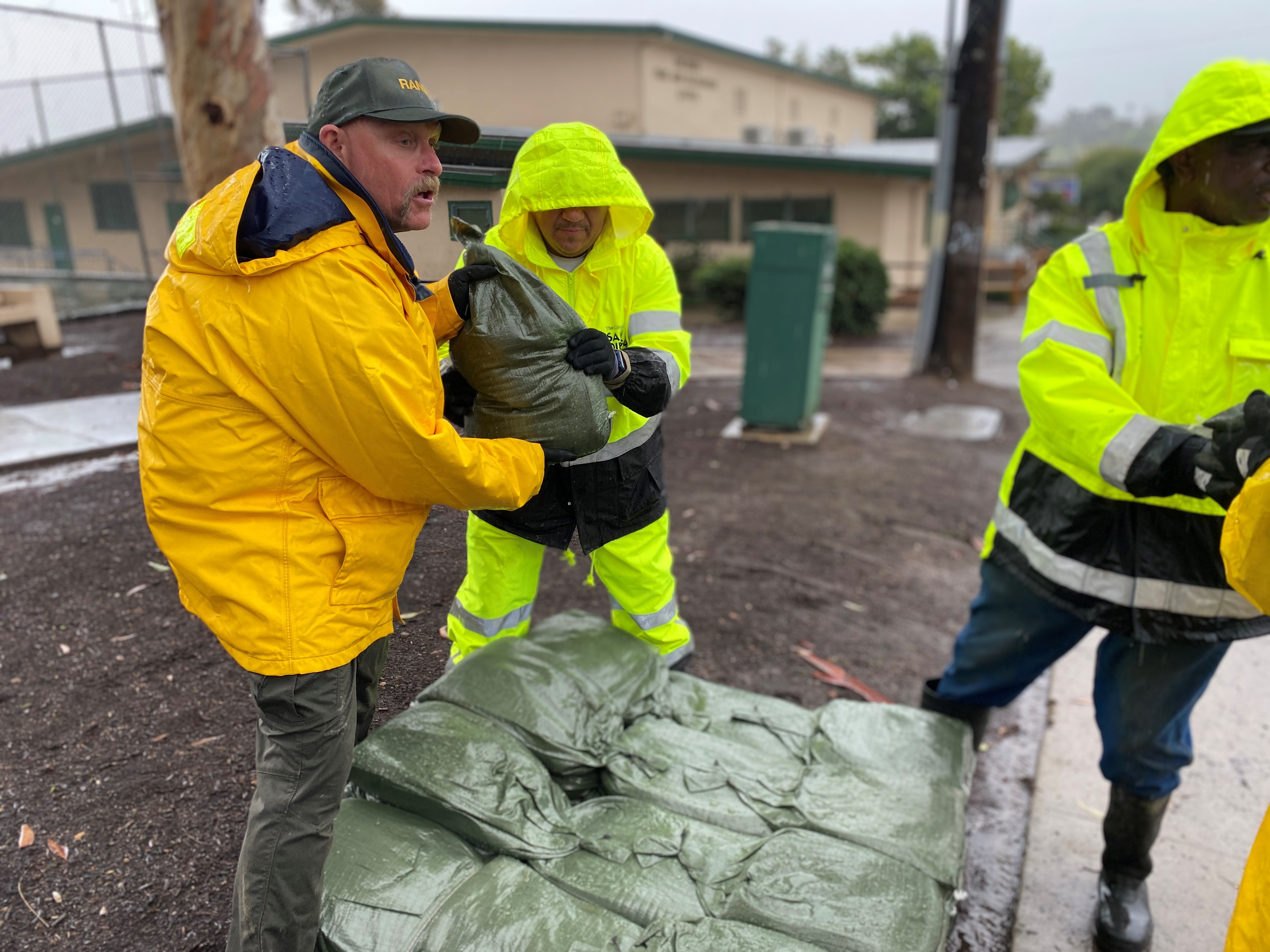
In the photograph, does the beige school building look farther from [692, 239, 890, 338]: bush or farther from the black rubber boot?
the black rubber boot

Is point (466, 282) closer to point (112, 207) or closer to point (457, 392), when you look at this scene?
point (457, 392)

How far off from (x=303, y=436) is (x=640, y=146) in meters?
16.5

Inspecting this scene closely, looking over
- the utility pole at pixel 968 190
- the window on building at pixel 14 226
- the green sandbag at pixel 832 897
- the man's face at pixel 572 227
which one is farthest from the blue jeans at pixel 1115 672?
the window on building at pixel 14 226

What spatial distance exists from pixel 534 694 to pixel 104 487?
11.2ft

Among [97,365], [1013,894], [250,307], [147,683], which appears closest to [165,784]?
[147,683]

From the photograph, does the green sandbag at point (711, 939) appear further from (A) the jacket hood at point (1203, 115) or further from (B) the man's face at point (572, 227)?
(A) the jacket hood at point (1203, 115)

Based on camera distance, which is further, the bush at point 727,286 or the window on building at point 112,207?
the bush at point 727,286

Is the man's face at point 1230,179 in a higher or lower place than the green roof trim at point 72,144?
lower

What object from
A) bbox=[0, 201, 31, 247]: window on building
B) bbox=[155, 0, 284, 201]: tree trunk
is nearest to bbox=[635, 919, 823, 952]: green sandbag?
bbox=[155, 0, 284, 201]: tree trunk

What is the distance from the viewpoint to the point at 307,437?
1527mm

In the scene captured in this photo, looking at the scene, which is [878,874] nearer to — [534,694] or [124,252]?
[534,694]

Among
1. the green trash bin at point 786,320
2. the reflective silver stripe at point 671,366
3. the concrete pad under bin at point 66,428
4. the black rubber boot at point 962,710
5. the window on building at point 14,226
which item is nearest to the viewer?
the reflective silver stripe at point 671,366

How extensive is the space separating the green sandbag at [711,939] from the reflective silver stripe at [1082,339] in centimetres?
160

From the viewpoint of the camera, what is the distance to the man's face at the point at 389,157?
159 centimetres
